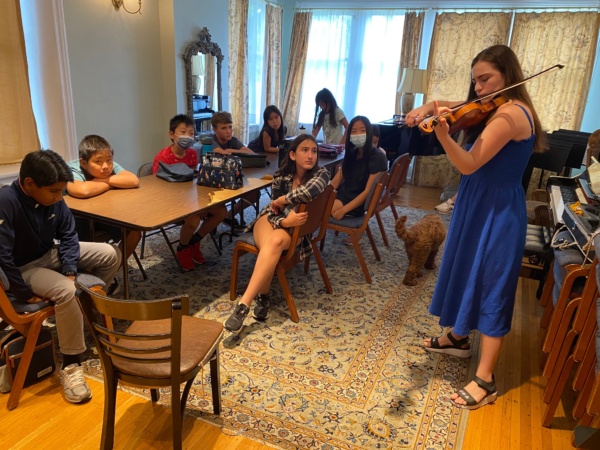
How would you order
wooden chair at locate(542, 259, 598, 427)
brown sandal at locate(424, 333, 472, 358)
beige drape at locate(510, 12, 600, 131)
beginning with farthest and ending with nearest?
beige drape at locate(510, 12, 600, 131), brown sandal at locate(424, 333, 472, 358), wooden chair at locate(542, 259, 598, 427)

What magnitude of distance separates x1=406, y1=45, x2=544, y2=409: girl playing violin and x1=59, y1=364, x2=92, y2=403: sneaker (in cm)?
154

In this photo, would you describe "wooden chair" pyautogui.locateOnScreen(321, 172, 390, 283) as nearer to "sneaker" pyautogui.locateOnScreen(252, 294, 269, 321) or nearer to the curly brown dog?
the curly brown dog

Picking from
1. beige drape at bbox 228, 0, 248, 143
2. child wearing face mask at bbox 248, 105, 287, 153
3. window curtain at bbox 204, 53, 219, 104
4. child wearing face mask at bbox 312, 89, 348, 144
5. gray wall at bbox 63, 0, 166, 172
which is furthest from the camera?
beige drape at bbox 228, 0, 248, 143

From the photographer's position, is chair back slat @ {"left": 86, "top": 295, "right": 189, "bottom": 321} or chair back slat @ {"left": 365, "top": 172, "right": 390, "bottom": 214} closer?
chair back slat @ {"left": 86, "top": 295, "right": 189, "bottom": 321}

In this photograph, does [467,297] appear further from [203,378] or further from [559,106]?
[559,106]

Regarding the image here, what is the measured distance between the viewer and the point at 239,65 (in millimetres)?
5391

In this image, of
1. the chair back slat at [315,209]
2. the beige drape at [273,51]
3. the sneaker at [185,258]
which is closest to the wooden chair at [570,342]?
the chair back slat at [315,209]

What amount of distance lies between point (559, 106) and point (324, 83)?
9.92 feet

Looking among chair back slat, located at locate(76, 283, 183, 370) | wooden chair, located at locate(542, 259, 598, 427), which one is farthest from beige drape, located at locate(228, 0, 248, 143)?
wooden chair, located at locate(542, 259, 598, 427)

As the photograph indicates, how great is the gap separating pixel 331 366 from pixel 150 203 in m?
1.23

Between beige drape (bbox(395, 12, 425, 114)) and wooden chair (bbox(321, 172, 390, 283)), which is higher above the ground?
beige drape (bbox(395, 12, 425, 114))

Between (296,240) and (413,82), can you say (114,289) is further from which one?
(413,82)

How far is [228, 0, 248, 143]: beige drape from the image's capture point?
5172 mm

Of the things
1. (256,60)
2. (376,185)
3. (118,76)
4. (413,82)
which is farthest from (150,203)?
(256,60)
